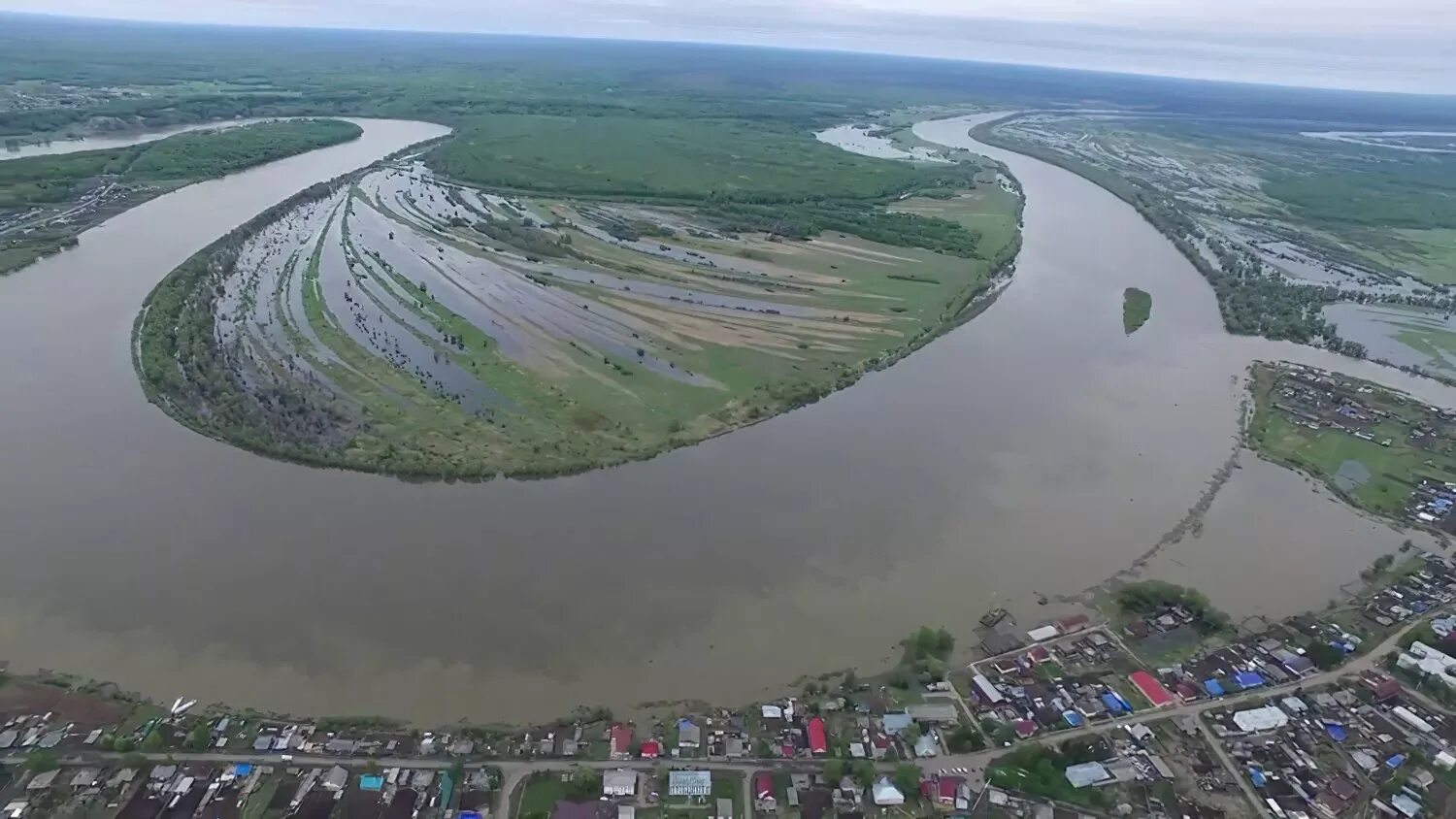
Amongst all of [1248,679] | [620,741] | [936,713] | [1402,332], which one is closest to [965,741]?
[936,713]

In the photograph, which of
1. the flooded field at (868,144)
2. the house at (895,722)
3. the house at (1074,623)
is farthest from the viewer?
the flooded field at (868,144)

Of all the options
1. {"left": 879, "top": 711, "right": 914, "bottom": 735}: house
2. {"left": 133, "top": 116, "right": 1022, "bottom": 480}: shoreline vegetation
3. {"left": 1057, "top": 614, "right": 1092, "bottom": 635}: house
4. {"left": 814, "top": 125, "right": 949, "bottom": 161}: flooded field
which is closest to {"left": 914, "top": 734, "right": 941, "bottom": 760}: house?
{"left": 879, "top": 711, "right": 914, "bottom": 735}: house

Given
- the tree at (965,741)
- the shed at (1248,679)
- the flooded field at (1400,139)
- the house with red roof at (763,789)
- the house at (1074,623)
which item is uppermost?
the flooded field at (1400,139)

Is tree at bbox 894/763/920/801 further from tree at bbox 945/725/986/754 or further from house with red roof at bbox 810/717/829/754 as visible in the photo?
house with red roof at bbox 810/717/829/754

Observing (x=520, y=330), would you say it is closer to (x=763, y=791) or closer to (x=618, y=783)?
(x=618, y=783)

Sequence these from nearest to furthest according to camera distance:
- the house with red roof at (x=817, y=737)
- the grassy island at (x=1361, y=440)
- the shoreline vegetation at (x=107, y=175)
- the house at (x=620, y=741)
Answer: the house at (x=620, y=741) → the house with red roof at (x=817, y=737) → the grassy island at (x=1361, y=440) → the shoreline vegetation at (x=107, y=175)

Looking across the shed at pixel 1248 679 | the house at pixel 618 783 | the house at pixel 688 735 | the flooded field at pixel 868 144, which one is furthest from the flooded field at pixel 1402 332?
the flooded field at pixel 868 144

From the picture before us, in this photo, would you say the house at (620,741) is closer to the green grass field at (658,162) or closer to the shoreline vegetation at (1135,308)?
the shoreline vegetation at (1135,308)
